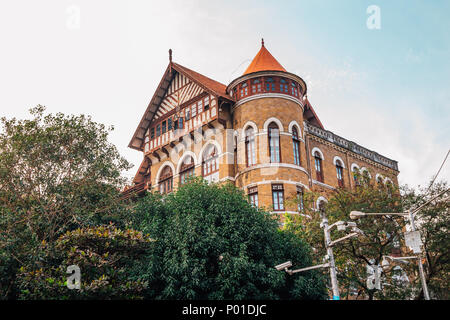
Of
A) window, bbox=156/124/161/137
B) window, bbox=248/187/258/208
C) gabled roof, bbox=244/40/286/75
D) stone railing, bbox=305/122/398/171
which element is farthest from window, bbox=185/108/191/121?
stone railing, bbox=305/122/398/171

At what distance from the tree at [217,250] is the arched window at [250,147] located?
929 centimetres

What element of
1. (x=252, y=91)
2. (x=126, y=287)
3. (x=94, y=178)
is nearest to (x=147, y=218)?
(x=94, y=178)

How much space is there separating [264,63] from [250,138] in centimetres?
647

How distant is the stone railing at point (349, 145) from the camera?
35.0 meters

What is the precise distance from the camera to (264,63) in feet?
111

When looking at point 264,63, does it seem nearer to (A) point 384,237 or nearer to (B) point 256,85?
(B) point 256,85

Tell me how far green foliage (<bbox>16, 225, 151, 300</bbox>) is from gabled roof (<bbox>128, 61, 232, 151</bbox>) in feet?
63.8

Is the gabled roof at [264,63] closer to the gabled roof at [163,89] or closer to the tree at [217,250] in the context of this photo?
the gabled roof at [163,89]

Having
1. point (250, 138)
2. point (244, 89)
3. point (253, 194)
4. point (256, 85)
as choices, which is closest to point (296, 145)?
point (250, 138)
